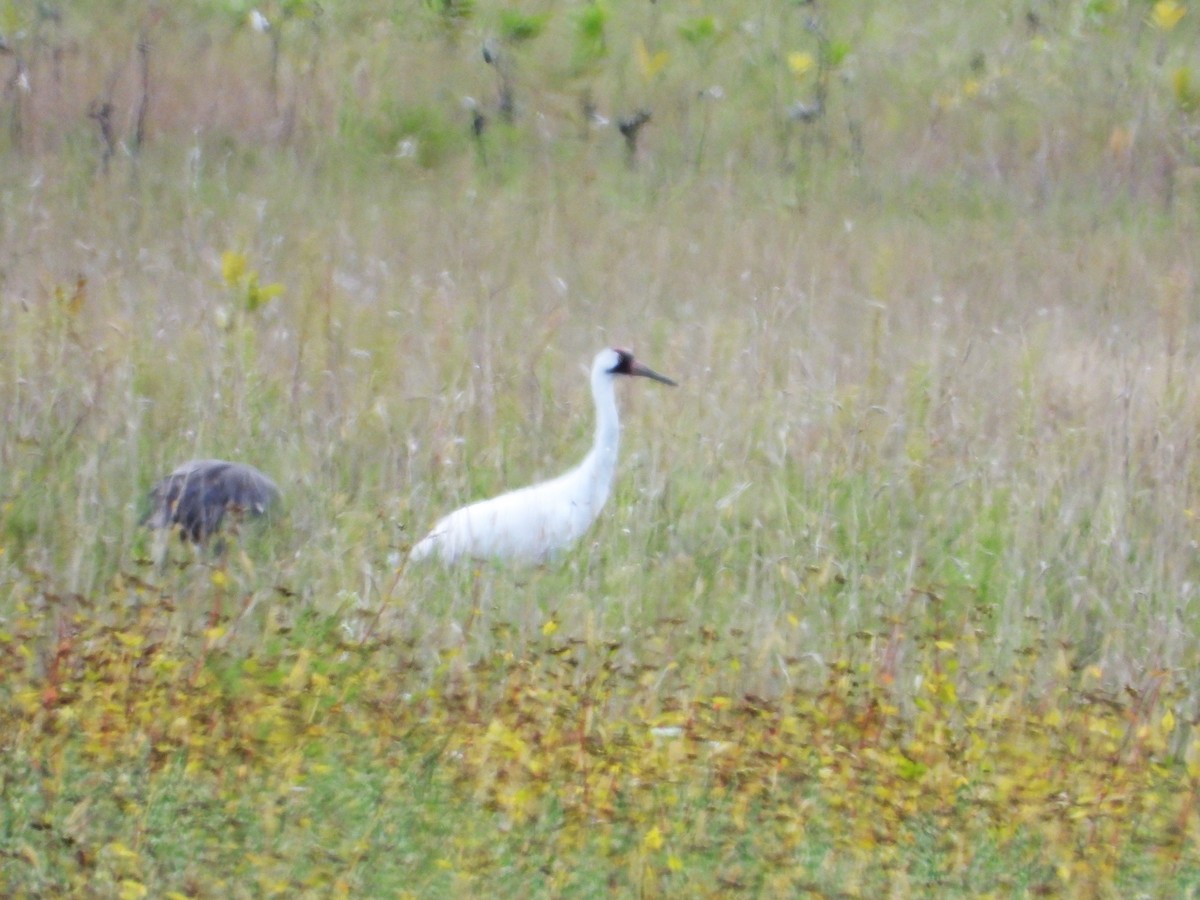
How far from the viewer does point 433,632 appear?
14.1ft

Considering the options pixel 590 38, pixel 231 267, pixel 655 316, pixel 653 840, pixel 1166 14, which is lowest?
pixel 653 840

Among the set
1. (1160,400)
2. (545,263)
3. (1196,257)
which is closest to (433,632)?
(1160,400)

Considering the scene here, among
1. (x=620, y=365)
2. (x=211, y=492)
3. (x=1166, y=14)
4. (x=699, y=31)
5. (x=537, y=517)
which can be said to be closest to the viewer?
(x=211, y=492)

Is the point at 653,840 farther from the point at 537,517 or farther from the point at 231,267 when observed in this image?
the point at 231,267

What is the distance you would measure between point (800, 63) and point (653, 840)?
8007 millimetres

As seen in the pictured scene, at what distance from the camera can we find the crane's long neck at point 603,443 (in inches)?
218

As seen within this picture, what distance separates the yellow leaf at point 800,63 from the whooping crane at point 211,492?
6044 mm

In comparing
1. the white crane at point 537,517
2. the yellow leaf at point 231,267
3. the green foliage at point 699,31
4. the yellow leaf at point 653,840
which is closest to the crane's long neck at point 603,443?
the white crane at point 537,517

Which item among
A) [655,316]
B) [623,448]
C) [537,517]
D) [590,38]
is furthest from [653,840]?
[590,38]

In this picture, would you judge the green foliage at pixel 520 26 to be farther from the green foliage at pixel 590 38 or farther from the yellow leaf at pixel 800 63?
the yellow leaf at pixel 800 63

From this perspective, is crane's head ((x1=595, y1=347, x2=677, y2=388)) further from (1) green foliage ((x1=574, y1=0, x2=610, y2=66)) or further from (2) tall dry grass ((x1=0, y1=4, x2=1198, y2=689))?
(1) green foliage ((x1=574, y1=0, x2=610, y2=66))

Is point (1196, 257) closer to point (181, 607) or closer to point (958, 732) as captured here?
point (958, 732)

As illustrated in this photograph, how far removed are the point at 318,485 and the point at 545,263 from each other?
2.87 m

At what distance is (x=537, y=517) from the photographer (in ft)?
17.7
